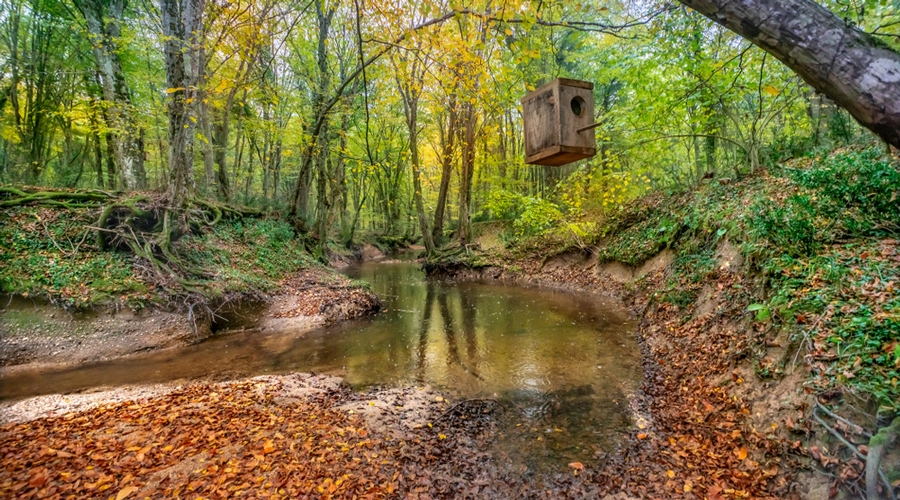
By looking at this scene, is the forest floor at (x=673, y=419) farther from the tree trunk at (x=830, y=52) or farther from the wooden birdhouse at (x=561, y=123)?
the wooden birdhouse at (x=561, y=123)

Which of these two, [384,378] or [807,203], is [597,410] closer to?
[384,378]

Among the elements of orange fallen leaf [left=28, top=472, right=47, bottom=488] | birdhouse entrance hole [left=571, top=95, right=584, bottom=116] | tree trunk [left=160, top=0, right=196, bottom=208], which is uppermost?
tree trunk [left=160, top=0, right=196, bottom=208]

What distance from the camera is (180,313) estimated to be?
795 cm

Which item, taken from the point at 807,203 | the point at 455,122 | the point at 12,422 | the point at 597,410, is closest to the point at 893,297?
the point at 807,203

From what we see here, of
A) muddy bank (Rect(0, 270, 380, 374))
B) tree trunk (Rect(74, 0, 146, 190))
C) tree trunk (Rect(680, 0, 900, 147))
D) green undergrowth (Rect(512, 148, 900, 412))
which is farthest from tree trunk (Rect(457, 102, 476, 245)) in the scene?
tree trunk (Rect(680, 0, 900, 147))

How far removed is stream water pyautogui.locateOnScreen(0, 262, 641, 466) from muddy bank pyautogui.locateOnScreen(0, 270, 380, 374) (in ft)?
1.28

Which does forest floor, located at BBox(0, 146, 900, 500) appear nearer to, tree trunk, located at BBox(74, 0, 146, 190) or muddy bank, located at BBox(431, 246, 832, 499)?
muddy bank, located at BBox(431, 246, 832, 499)

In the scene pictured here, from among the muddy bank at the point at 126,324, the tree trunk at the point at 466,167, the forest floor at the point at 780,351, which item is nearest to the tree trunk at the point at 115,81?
the muddy bank at the point at 126,324

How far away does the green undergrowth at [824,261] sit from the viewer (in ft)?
10.5

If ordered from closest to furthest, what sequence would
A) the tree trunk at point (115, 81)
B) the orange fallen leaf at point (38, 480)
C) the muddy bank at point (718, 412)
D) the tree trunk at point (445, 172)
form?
the orange fallen leaf at point (38, 480)
the muddy bank at point (718, 412)
the tree trunk at point (115, 81)
the tree trunk at point (445, 172)

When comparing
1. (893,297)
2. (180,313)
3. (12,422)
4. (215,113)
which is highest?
(215,113)

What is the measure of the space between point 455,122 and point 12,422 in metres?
15.8

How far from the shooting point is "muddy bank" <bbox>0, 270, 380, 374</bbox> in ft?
21.2

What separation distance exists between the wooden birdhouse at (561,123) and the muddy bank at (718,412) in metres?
3.14
